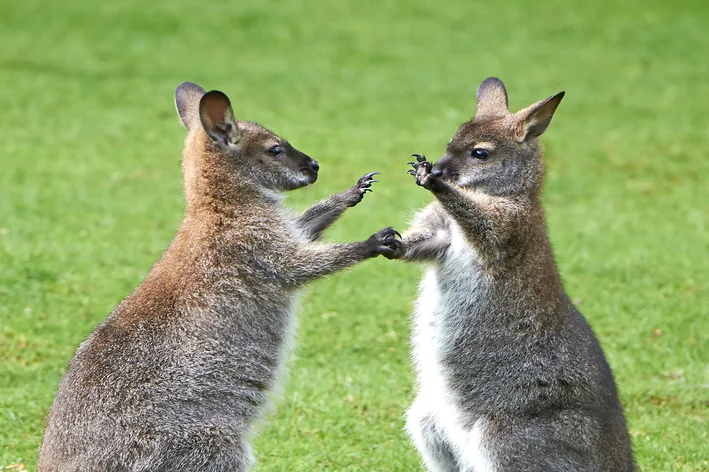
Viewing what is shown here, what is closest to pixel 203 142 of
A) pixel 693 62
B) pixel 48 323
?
pixel 48 323

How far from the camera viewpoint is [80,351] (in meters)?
5.79

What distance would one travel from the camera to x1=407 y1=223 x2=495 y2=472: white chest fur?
606cm

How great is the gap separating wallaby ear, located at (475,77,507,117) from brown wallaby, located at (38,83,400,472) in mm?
818

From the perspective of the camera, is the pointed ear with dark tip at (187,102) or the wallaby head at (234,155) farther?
the pointed ear with dark tip at (187,102)

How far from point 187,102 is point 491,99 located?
1.70 m

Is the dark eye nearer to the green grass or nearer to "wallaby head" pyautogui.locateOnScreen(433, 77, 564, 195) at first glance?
"wallaby head" pyautogui.locateOnScreen(433, 77, 564, 195)

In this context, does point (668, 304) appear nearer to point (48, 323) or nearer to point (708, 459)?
point (708, 459)

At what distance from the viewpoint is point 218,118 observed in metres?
6.22

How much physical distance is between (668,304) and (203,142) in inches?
190

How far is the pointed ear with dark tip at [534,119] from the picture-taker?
6148mm

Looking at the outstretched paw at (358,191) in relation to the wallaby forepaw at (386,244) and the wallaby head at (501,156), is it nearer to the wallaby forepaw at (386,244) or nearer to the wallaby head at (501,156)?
the wallaby forepaw at (386,244)

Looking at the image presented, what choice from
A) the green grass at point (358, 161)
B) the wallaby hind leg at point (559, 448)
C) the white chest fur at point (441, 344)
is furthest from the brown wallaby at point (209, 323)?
the wallaby hind leg at point (559, 448)

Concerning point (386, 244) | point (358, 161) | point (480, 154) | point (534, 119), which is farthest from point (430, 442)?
point (358, 161)

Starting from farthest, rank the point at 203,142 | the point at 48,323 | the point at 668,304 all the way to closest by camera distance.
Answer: the point at 668,304 < the point at 48,323 < the point at 203,142
